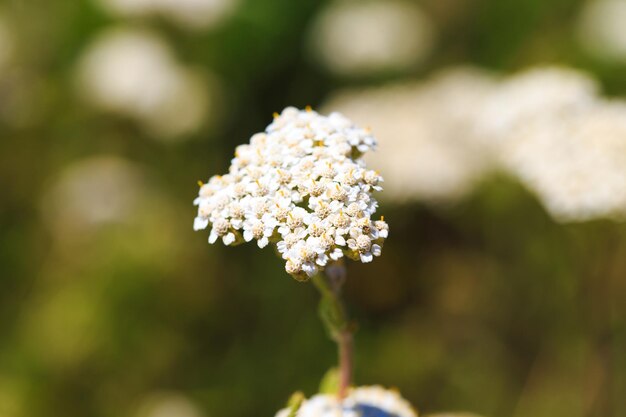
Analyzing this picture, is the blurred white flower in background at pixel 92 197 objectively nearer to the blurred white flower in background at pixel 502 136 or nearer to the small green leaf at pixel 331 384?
the blurred white flower in background at pixel 502 136

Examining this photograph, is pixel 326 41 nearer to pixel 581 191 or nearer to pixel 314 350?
pixel 314 350

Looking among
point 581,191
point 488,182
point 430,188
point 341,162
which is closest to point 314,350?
A: point 430,188

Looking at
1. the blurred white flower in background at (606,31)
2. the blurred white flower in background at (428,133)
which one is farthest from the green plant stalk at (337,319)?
the blurred white flower in background at (606,31)

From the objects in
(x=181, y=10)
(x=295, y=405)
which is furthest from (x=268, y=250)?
(x=295, y=405)

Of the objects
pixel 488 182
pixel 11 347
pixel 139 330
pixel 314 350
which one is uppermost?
pixel 488 182

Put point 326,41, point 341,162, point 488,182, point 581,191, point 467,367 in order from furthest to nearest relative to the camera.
Result: point 326,41, point 488,182, point 467,367, point 581,191, point 341,162
